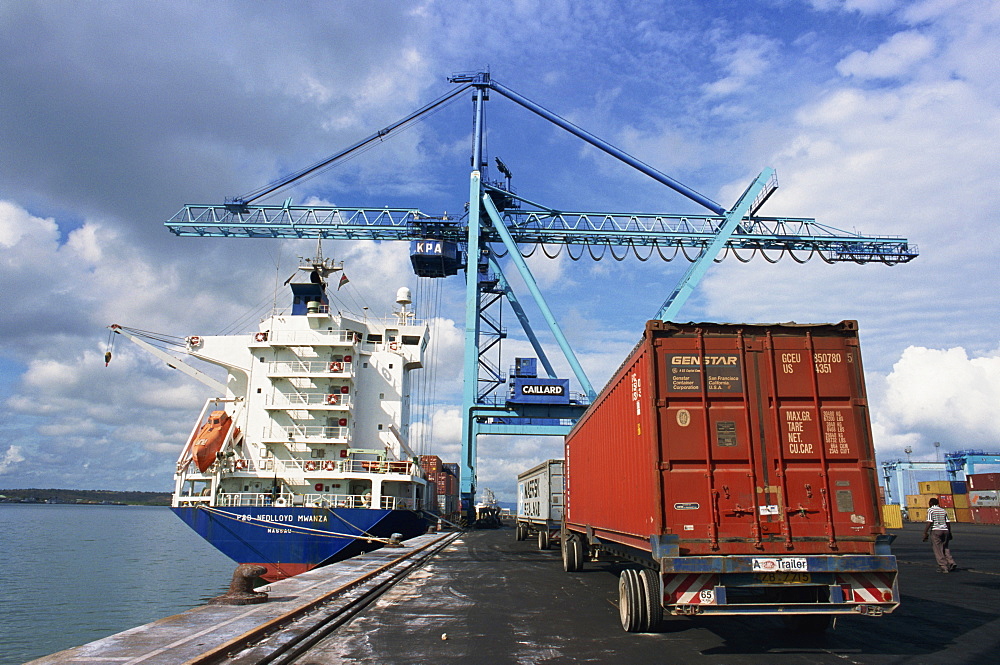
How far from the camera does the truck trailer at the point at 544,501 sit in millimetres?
21109

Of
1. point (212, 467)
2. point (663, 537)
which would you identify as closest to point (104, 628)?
point (212, 467)

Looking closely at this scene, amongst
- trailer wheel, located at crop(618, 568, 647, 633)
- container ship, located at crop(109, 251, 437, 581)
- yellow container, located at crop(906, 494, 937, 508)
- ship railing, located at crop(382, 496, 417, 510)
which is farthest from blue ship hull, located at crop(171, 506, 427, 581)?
yellow container, located at crop(906, 494, 937, 508)

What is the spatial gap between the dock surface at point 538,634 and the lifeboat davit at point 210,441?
466 inches

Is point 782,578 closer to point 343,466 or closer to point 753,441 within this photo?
point 753,441

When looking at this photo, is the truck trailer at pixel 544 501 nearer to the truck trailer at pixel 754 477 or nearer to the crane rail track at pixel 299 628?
the crane rail track at pixel 299 628

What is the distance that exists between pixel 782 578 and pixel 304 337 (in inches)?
893

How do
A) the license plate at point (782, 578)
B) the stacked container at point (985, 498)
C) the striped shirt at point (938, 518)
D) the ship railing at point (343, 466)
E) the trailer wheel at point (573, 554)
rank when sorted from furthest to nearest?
the stacked container at point (985, 498) < the ship railing at point (343, 466) < the trailer wheel at point (573, 554) < the striped shirt at point (938, 518) < the license plate at point (782, 578)

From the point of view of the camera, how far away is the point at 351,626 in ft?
29.7

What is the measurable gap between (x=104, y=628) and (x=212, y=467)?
6.95 meters

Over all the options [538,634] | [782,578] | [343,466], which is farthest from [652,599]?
[343,466]

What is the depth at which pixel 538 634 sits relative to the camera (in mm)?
8570

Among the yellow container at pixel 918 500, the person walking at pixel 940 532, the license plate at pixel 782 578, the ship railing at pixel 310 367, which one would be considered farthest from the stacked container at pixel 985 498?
the license plate at pixel 782 578

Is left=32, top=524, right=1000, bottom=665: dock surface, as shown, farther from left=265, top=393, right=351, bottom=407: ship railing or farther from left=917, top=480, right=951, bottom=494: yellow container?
left=917, top=480, right=951, bottom=494: yellow container

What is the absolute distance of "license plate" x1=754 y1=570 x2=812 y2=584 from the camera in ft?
23.3
